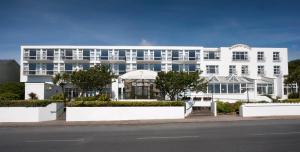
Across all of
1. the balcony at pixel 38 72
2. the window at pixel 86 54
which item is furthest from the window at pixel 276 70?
the balcony at pixel 38 72

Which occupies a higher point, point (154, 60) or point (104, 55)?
point (104, 55)

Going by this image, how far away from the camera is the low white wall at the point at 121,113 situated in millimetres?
24984

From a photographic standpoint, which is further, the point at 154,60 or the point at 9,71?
the point at 154,60

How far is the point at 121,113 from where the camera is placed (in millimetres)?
25359

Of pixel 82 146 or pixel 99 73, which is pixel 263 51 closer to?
pixel 99 73

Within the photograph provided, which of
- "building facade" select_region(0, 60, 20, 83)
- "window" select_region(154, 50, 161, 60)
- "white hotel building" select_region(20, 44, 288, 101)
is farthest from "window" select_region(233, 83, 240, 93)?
"building facade" select_region(0, 60, 20, 83)

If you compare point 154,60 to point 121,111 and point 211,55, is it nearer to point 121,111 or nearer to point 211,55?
point 211,55

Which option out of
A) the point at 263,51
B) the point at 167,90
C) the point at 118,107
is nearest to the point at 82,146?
the point at 118,107

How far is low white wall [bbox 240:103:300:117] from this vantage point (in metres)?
27.0

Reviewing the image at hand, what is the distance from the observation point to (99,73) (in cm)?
3984

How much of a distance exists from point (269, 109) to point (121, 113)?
41.8 ft

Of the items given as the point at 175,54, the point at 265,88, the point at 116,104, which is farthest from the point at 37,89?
the point at 265,88

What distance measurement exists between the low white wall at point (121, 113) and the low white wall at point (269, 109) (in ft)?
19.0

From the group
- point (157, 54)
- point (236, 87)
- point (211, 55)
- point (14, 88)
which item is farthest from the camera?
point (211, 55)
